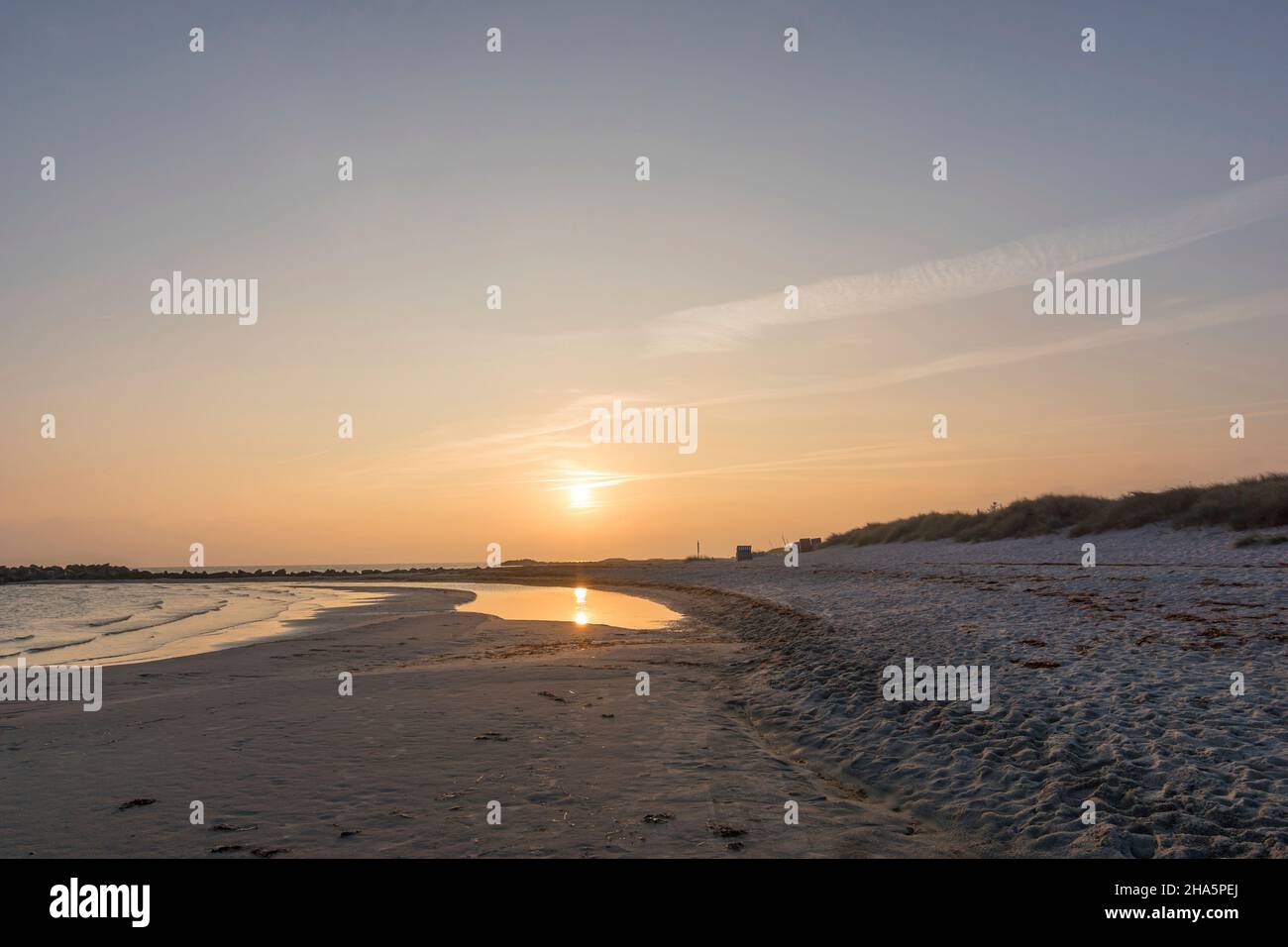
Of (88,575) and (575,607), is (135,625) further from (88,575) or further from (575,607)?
(88,575)

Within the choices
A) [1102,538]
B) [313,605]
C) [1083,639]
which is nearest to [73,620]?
[313,605]

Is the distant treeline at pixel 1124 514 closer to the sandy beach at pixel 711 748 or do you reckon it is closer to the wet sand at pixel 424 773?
the sandy beach at pixel 711 748

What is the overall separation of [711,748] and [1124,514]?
43.3 meters

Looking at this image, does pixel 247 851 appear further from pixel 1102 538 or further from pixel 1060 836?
pixel 1102 538

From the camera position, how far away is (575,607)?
130 ft

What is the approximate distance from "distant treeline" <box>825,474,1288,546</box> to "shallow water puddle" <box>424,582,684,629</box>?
26811 millimetres

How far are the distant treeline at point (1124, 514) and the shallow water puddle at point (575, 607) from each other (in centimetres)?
2681

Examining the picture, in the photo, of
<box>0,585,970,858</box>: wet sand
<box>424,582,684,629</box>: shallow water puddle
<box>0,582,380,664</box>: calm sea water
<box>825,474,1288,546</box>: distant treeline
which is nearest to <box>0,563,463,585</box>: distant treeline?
<box>0,582,380,664</box>: calm sea water

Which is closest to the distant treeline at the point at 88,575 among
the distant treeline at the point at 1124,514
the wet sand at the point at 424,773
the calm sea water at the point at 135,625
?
the calm sea water at the point at 135,625

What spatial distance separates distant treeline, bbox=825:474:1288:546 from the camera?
1489 inches

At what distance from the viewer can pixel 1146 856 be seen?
7.26 meters

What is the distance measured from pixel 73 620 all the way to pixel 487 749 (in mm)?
35885
